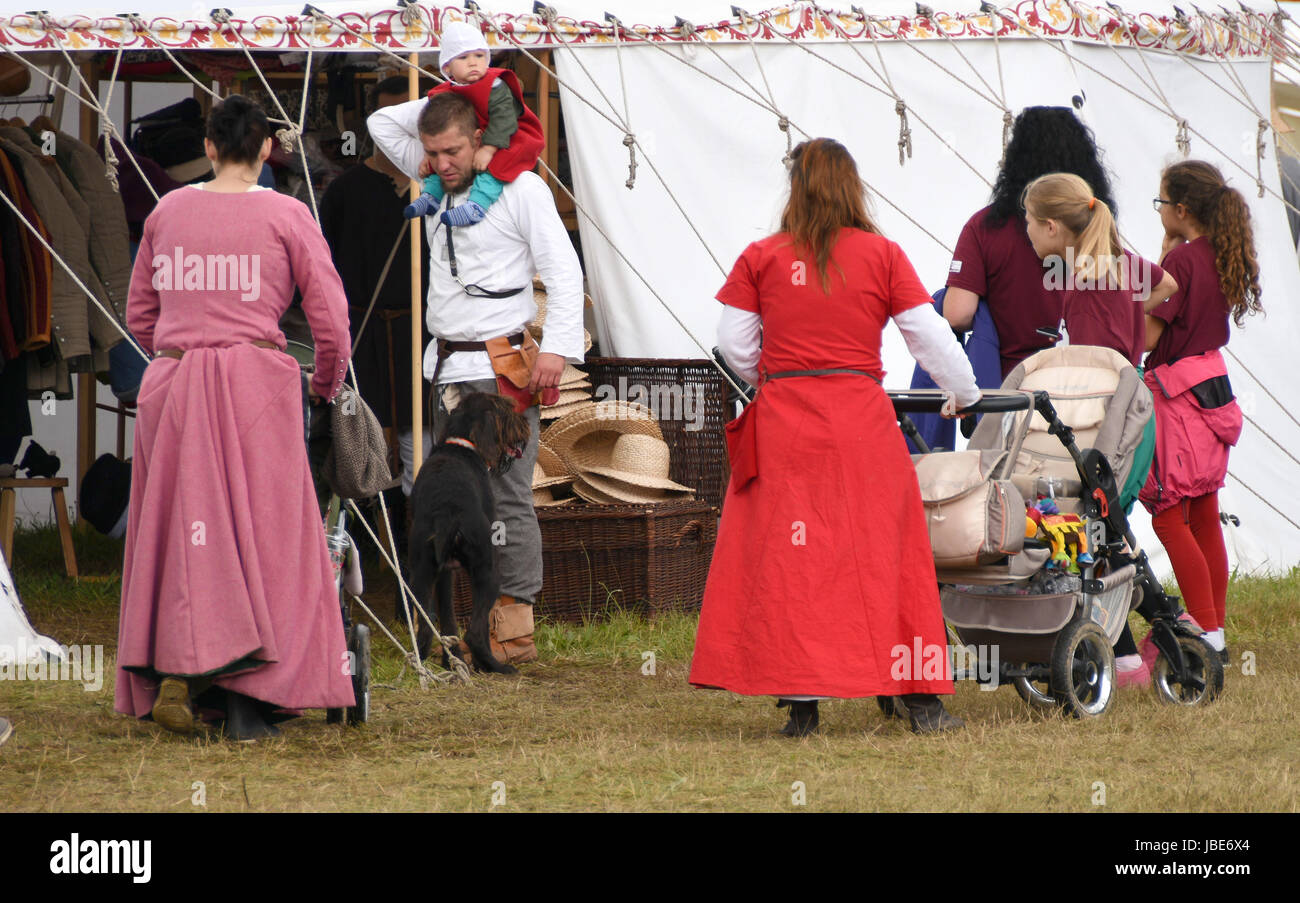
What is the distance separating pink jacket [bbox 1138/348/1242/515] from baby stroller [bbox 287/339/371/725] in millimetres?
2467

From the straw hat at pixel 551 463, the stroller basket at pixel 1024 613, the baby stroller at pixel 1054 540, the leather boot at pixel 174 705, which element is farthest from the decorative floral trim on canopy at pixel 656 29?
the stroller basket at pixel 1024 613

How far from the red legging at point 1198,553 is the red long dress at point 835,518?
1.40m

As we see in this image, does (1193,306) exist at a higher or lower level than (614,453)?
higher

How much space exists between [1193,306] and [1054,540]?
1289 millimetres

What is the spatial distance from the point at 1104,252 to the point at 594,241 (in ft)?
8.62

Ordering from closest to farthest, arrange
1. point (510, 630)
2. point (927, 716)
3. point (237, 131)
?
point (237, 131)
point (927, 716)
point (510, 630)

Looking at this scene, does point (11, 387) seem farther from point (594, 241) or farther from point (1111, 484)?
point (1111, 484)

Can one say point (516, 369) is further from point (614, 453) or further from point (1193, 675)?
point (1193, 675)

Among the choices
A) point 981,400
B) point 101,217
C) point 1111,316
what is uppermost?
point 101,217

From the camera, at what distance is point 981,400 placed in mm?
4133

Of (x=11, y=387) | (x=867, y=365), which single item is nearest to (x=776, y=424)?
(x=867, y=365)

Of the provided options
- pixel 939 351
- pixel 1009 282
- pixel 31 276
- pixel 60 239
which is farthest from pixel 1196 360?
pixel 31 276

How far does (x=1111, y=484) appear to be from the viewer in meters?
4.46

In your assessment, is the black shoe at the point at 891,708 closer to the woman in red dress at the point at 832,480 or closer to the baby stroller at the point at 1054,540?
the baby stroller at the point at 1054,540
